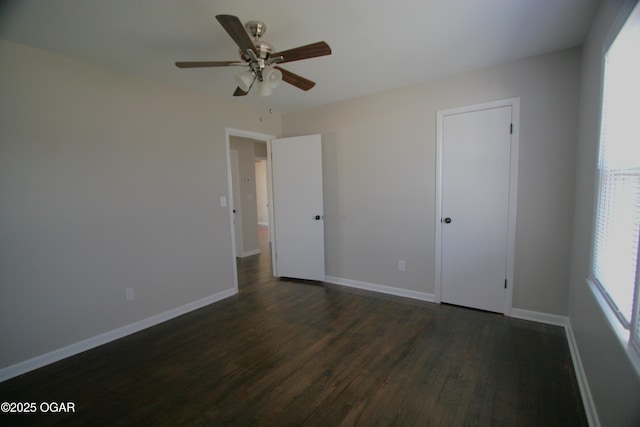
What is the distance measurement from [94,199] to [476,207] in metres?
3.62

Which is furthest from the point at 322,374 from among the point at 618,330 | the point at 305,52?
the point at 305,52

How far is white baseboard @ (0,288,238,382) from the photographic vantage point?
83.4 inches

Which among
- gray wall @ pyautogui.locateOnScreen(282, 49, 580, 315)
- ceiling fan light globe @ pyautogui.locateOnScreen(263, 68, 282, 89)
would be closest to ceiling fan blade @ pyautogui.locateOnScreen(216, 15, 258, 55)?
ceiling fan light globe @ pyautogui.locateOnScreen(263, 68, 282, 89)

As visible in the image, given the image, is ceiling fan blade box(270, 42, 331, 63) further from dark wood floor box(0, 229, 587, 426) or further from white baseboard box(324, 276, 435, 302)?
white baseboard box(324, 276, 435, 302)

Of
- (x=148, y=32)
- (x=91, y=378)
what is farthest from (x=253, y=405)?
(x=148, y=32)

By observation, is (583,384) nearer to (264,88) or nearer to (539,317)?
(539,317)

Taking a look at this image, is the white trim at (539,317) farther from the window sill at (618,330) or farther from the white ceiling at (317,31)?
the white ceiling at (317,31)

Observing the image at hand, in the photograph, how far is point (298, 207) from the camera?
4.08 m

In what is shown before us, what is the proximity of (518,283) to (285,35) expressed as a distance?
3.04 metres

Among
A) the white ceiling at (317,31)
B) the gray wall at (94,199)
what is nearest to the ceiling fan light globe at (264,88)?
the white ceiling at (317,31)

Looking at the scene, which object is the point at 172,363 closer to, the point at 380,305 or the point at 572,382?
the point at 380,305

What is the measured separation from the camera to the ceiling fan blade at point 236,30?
4.39ft

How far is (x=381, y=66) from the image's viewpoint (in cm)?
267

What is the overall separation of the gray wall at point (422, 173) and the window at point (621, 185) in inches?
34.3
